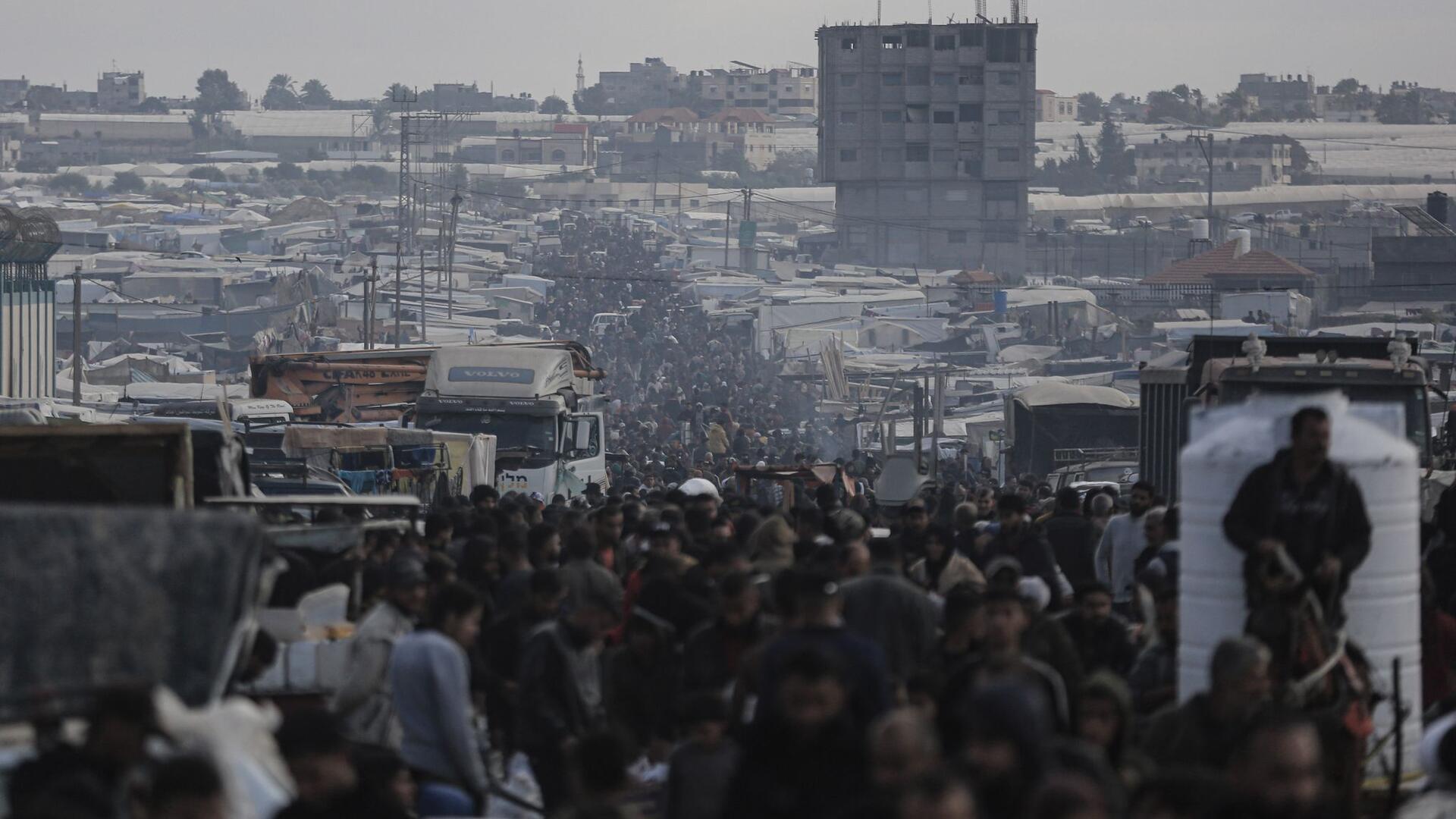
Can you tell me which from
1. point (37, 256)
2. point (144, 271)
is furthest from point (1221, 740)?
point (144, 271)

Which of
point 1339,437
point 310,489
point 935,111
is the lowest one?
point 310,489

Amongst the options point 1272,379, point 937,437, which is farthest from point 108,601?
point 937,437

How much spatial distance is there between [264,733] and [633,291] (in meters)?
91.5

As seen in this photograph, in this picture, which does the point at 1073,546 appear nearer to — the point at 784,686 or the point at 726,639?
the point at 726,639

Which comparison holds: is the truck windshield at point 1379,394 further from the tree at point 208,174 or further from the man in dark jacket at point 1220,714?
the tree at point 208,174

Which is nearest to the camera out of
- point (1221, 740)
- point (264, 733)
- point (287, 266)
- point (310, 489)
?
point (264, 733)

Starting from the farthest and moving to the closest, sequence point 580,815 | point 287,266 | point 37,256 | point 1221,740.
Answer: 1. point 287,266
2. point 37,256
3. point 1221,740
4. point 580,815

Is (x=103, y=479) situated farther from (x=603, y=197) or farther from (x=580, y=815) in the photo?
(x=603, y=197)

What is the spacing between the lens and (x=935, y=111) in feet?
384

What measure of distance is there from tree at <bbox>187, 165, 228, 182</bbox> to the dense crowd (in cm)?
18162

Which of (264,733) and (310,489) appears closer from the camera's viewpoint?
(264,733)

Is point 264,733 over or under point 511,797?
over

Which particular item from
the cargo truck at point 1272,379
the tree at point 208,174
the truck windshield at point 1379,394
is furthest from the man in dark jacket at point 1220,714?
the tree at point 208,174

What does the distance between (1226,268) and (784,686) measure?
87.6 m
